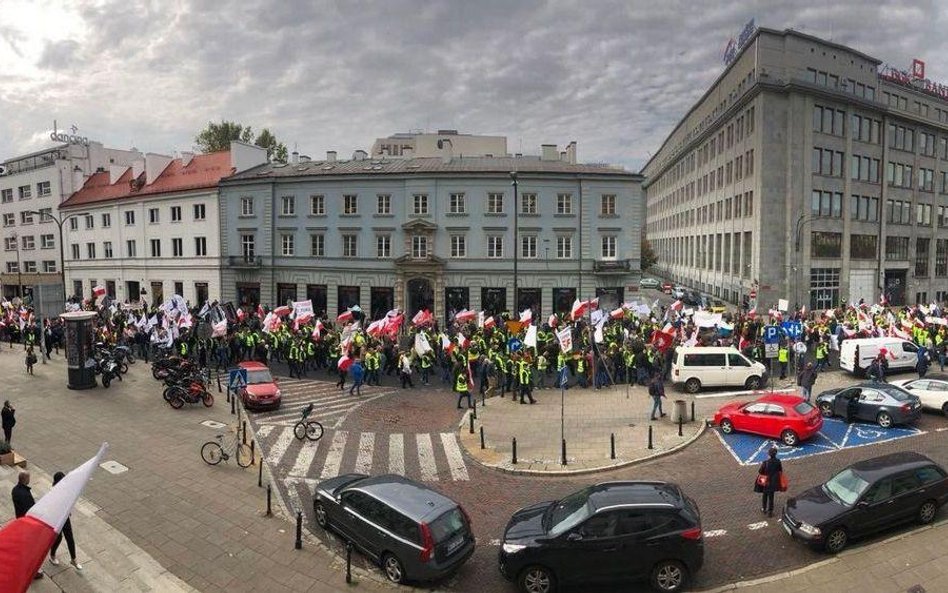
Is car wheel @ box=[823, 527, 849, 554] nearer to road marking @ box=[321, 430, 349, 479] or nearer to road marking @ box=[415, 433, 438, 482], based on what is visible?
road marking @ box=[415, 433, 438, 482]

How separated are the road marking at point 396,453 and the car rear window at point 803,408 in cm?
1145

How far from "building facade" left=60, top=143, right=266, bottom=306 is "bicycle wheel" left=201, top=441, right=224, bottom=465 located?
37222 millimetres

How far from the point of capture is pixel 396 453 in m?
17.0

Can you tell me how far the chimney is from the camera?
5559 centimetres

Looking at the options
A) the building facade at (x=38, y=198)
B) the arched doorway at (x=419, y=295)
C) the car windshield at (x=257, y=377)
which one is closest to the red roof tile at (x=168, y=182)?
the building facade at (x=38, y=198)

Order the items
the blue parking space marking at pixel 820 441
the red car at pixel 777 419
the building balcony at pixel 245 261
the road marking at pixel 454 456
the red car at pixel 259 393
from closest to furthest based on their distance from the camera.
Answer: the road marking at pixel 454 456 < the blue parking space marking at pixel 820 441 < the red car at pixel 777 419 < the red car at pixel 259 393 < the building balcony at pixel 245 261

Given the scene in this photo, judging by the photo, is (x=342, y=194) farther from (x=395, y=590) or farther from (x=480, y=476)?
(x=395, y=590)

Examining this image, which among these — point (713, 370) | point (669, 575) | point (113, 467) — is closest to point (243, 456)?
point (113, 467)

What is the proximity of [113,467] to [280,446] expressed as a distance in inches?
168

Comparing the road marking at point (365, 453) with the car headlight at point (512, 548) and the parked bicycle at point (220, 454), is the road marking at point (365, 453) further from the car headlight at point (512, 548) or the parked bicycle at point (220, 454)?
the car headlight at point (512, 548)

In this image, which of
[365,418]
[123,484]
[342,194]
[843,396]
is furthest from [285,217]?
[843,396]

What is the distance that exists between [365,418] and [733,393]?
14.4 meters

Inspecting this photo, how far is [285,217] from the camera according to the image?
46.9 metres

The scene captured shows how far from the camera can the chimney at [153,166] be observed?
2189 inches
